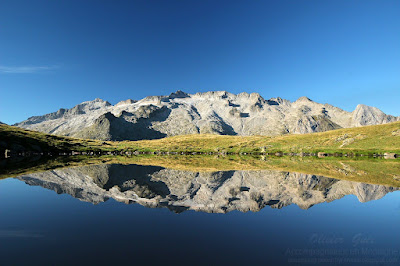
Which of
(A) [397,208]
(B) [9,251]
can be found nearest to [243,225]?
(B) [9,251]

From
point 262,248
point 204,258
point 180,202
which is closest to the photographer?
point 204,258

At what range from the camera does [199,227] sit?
13.1m

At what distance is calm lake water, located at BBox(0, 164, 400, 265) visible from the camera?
31.0 feet

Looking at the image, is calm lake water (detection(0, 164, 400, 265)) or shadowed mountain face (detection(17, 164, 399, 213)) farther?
shadowed mountain face (detection(17, 164, 399, 213))

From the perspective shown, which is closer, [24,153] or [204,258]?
[204,258]

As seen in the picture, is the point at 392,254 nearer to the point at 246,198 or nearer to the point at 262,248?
the point at 262,248

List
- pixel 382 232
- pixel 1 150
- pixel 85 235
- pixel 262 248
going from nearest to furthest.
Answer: pixel 262 248 → pixel 85 235 → pixel 382 232 → pixel 1 150

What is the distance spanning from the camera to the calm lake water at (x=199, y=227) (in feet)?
31.0

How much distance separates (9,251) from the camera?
31.2ft

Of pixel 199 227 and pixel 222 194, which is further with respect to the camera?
pixel 222 194

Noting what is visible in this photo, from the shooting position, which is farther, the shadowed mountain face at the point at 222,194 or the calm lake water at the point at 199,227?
the shadowed mountain face at the point at 222,194

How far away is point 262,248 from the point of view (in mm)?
10352

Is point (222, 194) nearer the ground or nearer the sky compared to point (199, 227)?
nearer the ground

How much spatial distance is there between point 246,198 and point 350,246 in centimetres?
1005
